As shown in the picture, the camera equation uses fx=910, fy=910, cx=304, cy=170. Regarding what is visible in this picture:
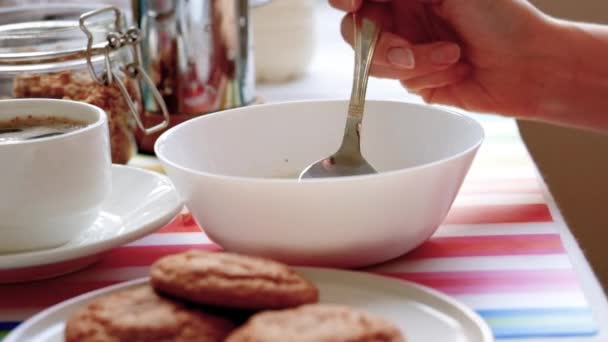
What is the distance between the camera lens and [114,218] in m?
0.73

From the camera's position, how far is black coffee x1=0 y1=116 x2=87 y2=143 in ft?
2.21

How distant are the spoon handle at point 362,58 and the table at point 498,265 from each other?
12 centimetres

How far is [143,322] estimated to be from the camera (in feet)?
1.51

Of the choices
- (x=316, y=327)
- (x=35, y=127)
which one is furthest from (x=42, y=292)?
(x=316, y=327)

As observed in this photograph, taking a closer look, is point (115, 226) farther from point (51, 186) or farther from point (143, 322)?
point (143, 322)

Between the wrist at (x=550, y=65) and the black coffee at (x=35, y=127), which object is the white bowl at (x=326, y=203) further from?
the wrist at (x=550, y=65)

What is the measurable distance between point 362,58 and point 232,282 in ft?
1.18

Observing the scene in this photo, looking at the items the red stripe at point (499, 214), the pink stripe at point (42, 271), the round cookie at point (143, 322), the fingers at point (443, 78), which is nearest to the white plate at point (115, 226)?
the pink stripe at point (42, 271)

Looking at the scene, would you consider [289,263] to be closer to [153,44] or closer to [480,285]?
[480,285]

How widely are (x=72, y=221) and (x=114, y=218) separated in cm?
8

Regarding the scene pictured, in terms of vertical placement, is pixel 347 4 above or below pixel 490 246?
above

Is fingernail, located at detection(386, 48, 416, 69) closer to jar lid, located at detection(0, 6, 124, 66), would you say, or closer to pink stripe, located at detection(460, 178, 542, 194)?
pink stripe, located at detection(460, 178, 542, 194)

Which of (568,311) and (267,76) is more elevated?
(568,311)

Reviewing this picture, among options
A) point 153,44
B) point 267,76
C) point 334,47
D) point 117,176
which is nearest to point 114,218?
point 117,176
